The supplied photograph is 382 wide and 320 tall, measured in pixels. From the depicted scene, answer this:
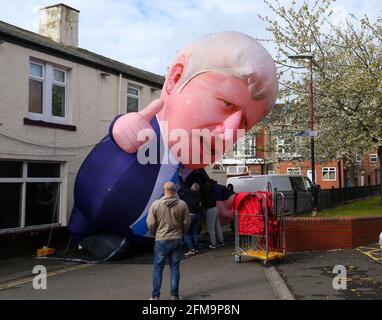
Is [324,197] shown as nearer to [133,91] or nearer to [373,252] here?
[133,91]

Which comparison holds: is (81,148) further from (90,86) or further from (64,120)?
(90,86)

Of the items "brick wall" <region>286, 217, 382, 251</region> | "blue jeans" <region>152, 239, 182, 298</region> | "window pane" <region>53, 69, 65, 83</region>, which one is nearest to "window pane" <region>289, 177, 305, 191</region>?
"brick wall" <region>286, 217, 382, 251</region>

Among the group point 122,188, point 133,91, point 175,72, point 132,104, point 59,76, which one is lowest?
point 122,188

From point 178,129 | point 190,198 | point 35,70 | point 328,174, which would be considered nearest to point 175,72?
point 178,129

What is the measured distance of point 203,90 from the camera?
31.2ft

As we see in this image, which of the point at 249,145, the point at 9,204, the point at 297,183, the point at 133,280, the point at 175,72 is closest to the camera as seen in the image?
the point at 133,280

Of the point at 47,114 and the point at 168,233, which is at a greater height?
the point at 47,114

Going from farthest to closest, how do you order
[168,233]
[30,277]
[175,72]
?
[175,72]
[30,277]
[168,233]

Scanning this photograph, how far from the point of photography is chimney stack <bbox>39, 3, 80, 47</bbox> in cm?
1528

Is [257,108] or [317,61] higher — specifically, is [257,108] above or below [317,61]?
below

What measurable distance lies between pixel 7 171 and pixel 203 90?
5.57 meters

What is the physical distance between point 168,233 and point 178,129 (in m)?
3.48

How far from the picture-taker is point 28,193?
12320 millimetres
